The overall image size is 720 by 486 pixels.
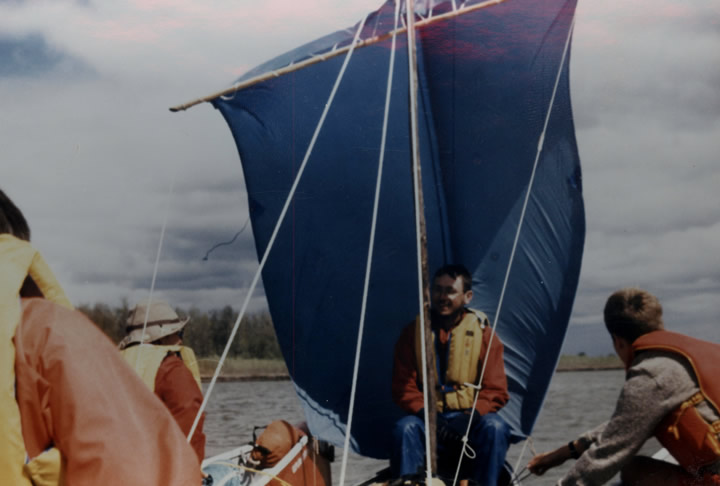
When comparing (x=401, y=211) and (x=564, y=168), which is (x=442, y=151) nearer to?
(x=401, y=211)

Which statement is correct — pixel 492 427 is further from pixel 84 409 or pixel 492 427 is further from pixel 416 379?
pixel 84 409

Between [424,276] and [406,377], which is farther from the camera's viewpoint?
[406,377]

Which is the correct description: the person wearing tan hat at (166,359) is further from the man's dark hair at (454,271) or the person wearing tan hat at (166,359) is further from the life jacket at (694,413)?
the life jacket at (694,413)

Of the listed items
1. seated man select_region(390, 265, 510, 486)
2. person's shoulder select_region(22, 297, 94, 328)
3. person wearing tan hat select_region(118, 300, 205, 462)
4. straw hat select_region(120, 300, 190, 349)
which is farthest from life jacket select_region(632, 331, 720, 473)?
straw hat select_region(120, 300, 190, 349)

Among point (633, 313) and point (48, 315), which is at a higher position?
point (48, 315)

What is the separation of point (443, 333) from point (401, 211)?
1.18m

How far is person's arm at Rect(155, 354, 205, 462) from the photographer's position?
3342mm

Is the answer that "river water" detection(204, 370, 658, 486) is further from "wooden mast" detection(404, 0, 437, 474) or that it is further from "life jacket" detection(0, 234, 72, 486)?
"life jacket" detection(0, 234, 72, 486)

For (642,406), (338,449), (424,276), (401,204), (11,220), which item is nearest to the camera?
(11,220)

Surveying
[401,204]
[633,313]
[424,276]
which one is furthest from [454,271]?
[633,313]

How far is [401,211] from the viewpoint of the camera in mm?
4926

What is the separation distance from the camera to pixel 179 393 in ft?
11.0

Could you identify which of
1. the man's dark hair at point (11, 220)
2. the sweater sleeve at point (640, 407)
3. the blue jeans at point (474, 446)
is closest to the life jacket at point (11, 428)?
the man's dark hair at point (11, 220)

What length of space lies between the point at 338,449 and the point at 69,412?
372 inches
